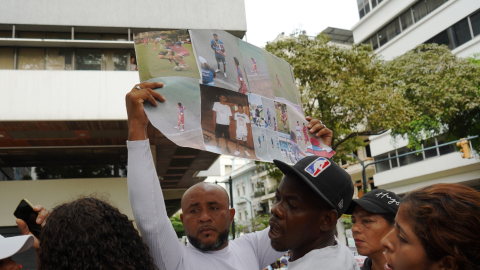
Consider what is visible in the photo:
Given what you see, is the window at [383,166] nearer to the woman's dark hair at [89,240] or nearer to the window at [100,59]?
the window at [100,59]

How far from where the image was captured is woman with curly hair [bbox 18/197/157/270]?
1611mm

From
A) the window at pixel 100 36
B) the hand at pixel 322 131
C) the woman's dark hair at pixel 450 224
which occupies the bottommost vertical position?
the woman's dark hair at pixel 450 224

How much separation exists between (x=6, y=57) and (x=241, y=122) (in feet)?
44.1

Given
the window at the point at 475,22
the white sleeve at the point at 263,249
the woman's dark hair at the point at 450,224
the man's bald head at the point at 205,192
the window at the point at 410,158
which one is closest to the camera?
the woman's dark hair at the point at 450,224

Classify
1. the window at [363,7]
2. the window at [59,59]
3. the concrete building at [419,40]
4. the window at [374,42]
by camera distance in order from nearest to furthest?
→ the window at [59,59] → the concrete building at [419,40] → the window at [374,42] → the window at [363,7]

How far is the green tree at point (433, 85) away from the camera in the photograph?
16344 millimetres

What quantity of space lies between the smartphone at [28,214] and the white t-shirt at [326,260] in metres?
1.41

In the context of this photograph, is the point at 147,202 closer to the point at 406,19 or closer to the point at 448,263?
the point at 448,263

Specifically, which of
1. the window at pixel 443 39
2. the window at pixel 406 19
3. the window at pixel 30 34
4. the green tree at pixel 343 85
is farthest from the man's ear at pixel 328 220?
the window at pixel 406 19

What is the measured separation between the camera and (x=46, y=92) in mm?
12445

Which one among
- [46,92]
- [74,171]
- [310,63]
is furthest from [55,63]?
[310,63]

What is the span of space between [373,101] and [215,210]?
12.8 m

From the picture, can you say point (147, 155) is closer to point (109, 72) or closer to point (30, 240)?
point (30, 240)

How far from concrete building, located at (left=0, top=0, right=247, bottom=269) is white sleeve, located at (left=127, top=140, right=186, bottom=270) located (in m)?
10.00
